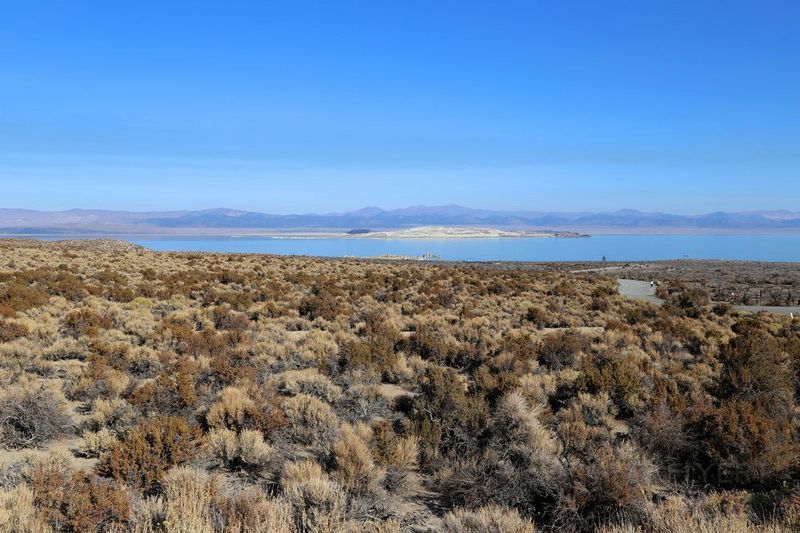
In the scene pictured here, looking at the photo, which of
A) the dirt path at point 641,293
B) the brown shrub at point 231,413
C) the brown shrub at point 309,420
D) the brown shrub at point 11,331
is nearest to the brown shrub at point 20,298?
Result: the brown shrub at point 11,331

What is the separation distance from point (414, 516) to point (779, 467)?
11.8 feet

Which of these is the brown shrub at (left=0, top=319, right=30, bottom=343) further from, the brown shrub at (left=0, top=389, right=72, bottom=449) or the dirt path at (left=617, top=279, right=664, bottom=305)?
the dirt path at (left=617, top=279, right=664, bottom=305)

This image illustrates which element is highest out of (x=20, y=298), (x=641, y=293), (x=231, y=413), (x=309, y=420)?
(x=20, y=298)

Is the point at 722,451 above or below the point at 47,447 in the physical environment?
above

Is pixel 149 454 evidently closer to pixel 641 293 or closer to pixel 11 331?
pixel 11 331

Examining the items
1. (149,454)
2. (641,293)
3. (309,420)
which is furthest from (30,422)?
(641,293)

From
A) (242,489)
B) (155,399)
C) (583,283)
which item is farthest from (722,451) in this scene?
(583,283)

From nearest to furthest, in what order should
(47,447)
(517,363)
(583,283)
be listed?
(47,447) → (517,363) → (583,283)

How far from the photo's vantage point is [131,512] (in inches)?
159

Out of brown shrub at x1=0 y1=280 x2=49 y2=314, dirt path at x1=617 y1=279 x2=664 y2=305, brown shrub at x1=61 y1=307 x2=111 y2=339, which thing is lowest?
dirt path at x1=617 y1=279 x2=664 y2=305

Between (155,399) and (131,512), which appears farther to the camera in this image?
(155,399)

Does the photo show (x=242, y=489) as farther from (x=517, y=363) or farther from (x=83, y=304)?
(x=83, y=304)

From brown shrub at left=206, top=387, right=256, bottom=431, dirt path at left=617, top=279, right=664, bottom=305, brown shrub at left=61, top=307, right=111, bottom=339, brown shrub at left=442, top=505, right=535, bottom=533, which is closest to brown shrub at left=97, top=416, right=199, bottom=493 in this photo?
brown shrub at left=206, top=387, right=256, bottom=431

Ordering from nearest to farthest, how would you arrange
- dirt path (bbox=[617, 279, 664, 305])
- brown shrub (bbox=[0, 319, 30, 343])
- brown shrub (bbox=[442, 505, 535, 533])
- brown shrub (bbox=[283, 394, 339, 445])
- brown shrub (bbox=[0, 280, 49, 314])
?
brown shrub (bbox=[442, 505, 535, 533]), brown shrub (bbox=[283, 394, 339, 445]), brown shrub (bbox=[0, 319, 30, 343]), brown shrub (bbox=[0, 280, 49, 314]), dirt path (bbox=[617, 279, 664, 305])
